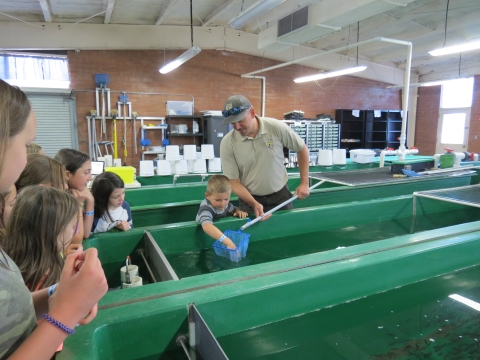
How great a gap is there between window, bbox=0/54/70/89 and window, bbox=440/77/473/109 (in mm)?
10207

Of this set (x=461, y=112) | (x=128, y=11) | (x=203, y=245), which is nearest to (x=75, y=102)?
(x=128, y=11)

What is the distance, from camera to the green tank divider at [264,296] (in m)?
1.00

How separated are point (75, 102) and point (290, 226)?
6652mm

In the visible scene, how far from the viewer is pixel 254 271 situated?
130cm

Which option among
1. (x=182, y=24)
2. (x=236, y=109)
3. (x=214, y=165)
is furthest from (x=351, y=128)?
(x=236, y=109)

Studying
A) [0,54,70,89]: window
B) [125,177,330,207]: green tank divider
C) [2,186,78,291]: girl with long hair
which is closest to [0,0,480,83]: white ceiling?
[0,54,70,89]: window

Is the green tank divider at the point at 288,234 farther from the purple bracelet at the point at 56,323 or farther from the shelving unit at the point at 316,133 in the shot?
the shelving unit at the point at 316,133

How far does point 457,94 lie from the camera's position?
32.3ft

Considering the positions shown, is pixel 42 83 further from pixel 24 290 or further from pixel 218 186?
pixel 24 290

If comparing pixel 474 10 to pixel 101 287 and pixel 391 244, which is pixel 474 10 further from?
pixel 101 287

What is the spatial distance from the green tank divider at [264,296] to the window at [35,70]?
7.48 m

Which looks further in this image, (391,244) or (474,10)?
(474,10)

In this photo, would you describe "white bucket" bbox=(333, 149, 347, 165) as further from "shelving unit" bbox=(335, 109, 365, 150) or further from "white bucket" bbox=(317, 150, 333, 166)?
"shelving unit" bbox=(335, 109, 365, 150)

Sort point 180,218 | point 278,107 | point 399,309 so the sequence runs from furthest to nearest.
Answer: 1. point 278,107
2. point 180,218
3. point 399,309
